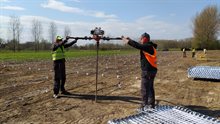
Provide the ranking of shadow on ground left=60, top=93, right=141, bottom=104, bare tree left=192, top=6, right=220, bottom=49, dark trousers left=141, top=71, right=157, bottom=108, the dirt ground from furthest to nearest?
bare tree left=192, top=6, right=220, bottom=49 → shadow on ground left=60, top=93, right=141, bottom=104 → dark trousers left=141, top=71, right=157, bottom=108 → the dirt ground

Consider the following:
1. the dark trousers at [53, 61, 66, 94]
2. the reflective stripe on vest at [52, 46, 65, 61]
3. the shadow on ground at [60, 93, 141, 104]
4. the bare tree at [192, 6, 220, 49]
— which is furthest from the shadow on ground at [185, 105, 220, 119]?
the bare tree at [192, 6, 220, 49]

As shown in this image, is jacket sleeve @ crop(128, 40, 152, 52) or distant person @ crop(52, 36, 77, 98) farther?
distant person @ crop(52, 36, 77, 98)

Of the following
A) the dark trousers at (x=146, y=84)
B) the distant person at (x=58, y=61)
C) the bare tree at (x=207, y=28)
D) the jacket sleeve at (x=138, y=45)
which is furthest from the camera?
the bare tree at (x=207, y=28)

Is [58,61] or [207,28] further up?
[207,28]

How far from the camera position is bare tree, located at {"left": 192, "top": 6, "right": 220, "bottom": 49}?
245 ft

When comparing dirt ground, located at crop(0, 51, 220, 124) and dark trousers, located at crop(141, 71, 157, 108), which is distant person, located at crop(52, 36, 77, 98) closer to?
dirt ground, located at crop(0, 51, 220, 124)

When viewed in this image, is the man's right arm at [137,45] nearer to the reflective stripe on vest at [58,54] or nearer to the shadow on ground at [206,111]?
the shadow on ground at [206,111]

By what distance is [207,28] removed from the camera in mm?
75250

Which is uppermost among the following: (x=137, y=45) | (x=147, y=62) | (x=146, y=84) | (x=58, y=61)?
(x=137, y=45)

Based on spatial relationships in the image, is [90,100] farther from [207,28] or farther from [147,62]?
[207,28]

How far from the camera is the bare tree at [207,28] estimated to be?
7481 centimetres

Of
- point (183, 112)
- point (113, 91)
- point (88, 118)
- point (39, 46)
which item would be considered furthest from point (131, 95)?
point (39, 46)

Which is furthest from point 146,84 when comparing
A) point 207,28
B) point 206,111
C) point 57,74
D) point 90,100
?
point 207,28

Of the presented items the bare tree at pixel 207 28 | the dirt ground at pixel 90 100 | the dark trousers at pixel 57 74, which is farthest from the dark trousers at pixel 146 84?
the bare tree at pixel 207 28
